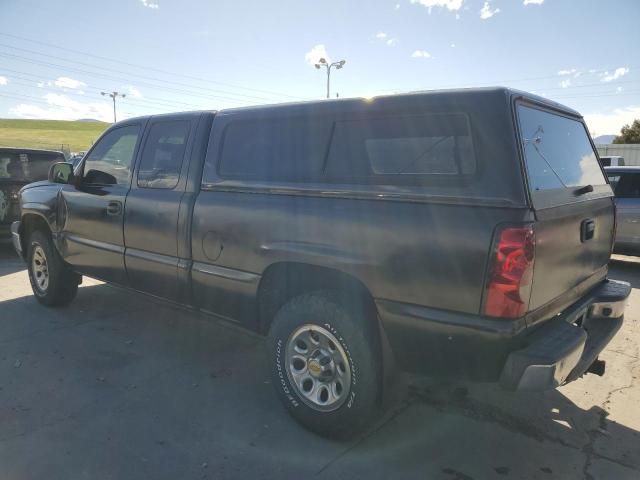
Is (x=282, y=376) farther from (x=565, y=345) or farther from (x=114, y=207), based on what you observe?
(x=114, y=207)

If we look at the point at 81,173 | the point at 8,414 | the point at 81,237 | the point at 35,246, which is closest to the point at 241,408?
the point at 8,414

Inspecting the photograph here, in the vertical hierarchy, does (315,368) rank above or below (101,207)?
below

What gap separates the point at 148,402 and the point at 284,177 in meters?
1.77

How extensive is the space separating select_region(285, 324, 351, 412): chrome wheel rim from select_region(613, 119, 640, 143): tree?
48.8 meters

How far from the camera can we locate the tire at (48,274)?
4.86 meters

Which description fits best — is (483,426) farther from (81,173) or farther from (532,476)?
(81,173)

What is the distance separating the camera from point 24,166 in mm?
7828

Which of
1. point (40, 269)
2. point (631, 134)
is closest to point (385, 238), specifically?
point (40, 269)

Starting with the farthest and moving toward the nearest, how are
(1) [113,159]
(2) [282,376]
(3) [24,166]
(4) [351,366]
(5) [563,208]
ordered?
(3) [24,166], (1) [113,159], (2) [282,376], (4) [351,366], (5) [563,208]

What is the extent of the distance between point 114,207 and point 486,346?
10.4ft

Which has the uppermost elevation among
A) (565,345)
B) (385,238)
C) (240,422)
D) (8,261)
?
(385,238)

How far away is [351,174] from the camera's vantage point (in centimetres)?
266

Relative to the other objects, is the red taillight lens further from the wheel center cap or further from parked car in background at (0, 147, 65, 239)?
parked car in background at (0, 147, 65, 239)

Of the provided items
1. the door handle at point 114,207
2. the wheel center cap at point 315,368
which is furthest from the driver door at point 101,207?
the wheel center cap at point 315,368
